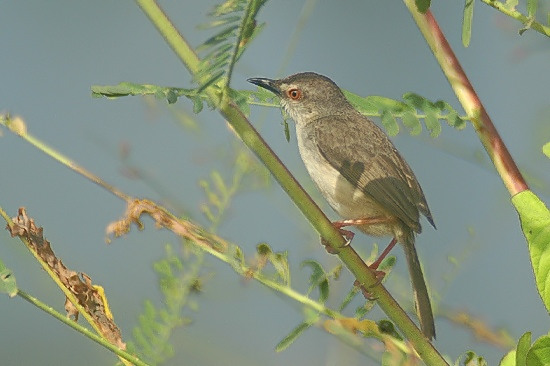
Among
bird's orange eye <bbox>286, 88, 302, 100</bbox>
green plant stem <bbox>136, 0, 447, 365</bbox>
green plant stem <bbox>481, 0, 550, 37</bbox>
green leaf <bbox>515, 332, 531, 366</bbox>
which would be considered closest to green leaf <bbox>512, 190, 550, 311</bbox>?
green leaf <bbox>515, 332, 531, 366</bbox>

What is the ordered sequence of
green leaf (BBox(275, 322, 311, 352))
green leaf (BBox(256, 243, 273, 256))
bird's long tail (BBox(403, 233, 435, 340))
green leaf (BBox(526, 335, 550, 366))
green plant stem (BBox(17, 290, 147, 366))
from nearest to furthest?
green leaf (BBox(526, 335, 550, 366)) < green plant stem (BBox(17, 290, 147, 366)) < green leaf (BBox(275, 322, 311, 352)) < green leaf (BBox(256, 243, 273, 256)) < bird's long tail (BBox(403, 233, 435, 340))

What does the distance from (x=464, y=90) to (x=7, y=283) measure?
96cm

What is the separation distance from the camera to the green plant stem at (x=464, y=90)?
1.60m

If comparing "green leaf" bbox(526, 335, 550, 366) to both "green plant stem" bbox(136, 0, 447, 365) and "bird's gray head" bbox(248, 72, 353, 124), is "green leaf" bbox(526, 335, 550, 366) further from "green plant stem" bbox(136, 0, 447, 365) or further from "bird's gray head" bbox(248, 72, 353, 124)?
"bird's gray head" bbox(248, 72, 353, 124)

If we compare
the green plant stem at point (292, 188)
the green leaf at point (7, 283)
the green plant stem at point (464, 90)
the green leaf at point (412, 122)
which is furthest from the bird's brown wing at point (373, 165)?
the green leaf at point (7, 283)

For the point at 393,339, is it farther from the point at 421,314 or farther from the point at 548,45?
the point at 548,45

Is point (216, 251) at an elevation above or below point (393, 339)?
above

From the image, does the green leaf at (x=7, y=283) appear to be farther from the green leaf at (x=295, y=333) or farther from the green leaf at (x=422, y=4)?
the green leaf at (x=422, y=4)

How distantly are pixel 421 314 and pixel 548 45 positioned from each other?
83 centimetres

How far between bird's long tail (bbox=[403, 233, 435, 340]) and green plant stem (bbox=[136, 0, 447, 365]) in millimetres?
652

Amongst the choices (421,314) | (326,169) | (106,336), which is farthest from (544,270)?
(326,169)

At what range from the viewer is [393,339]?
171 centimetres

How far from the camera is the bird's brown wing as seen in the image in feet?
10.3

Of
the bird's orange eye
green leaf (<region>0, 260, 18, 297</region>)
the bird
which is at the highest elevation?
green leaf (<region>0, 260, 18, 297</region>)
